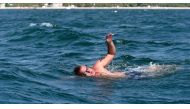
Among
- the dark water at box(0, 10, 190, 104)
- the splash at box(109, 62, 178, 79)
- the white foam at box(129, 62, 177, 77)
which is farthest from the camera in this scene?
the white foam at box(129, 62, 177, 77)

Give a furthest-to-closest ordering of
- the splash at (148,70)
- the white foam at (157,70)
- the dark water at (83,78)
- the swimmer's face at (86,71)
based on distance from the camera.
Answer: the white foam at (157,70), the splash at (148,70), the swimmer's face at (86,71), the dark water at (83,78)

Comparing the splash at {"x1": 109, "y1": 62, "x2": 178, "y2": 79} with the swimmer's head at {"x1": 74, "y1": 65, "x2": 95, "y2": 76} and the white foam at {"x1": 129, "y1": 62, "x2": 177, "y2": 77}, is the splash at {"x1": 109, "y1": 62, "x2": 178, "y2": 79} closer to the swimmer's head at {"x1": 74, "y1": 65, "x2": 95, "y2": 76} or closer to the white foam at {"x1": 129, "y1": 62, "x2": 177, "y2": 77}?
the white foam at {"x1": 129, "y1": 62, "x2": 177, "y2": 77}

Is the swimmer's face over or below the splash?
over

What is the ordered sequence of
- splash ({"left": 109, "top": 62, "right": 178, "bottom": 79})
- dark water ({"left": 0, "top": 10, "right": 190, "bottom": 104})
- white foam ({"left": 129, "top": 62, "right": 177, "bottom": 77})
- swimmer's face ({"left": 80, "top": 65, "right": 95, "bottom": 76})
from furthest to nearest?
white foam ({"left": 129, "top": 62, "right": 177, "bottom": 77}), splash ({"left": 109, "top": 62, "right": 178, "bottom": 79}), swimmer's face ({"left": 80, "top": 65, "right": 95, "bottom": 76}), dark water ({"left": 0, "top": 10, "right": 190, "bottom": 104})

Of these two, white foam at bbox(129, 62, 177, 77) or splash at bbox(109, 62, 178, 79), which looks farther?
white foam at bbox(129, 62, 177, 77)

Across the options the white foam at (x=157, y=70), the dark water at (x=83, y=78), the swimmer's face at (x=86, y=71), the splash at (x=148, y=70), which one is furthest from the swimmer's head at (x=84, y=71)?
the white foam at (x=157, y=70)

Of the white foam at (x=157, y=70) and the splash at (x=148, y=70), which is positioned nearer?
the splash at (x=148, y=70)

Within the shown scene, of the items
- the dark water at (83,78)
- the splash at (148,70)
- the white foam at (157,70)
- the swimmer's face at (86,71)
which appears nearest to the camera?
the dark water at (83,78)

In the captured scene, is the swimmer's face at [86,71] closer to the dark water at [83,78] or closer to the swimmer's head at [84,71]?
the swimmer's head at [84,71]

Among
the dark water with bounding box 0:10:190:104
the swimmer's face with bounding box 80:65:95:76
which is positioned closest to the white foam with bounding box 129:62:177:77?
the dark water with bounding box 0:10:190:104

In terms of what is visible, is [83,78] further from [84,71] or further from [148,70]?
[148,70]

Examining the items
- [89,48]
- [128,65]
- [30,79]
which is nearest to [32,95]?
[30,79]

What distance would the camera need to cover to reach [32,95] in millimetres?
9789

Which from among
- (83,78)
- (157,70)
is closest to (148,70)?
(157,70)
